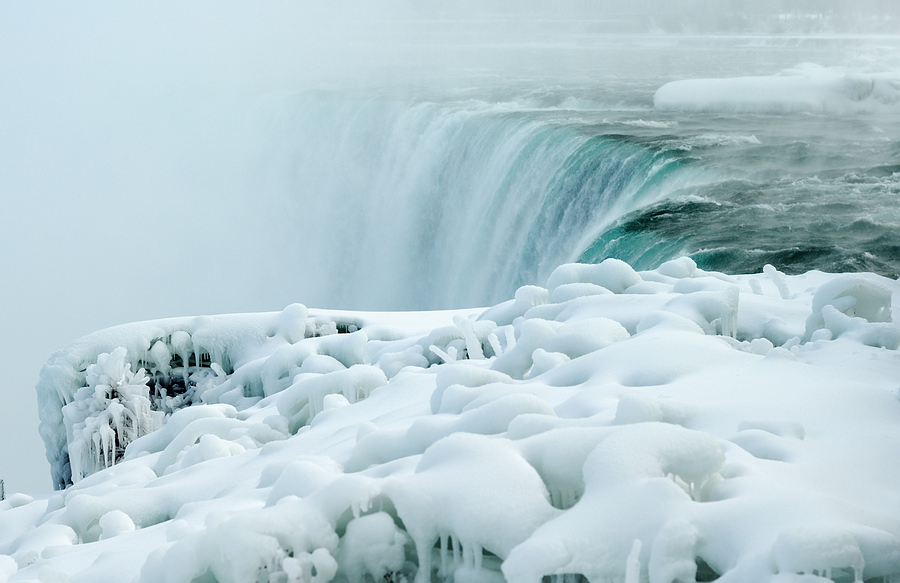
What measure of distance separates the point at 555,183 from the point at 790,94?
6952mm

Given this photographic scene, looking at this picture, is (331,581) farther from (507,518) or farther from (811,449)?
(811,449)

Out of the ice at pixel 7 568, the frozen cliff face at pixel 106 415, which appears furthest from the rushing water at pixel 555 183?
the ice at pixel 7 568

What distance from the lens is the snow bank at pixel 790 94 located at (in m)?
15.5

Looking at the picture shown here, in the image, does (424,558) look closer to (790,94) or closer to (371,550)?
(371,550)

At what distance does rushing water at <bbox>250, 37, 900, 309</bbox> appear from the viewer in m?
9.96

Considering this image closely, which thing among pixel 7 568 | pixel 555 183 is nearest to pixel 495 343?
pixel 7 568

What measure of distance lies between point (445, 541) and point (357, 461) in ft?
2.51

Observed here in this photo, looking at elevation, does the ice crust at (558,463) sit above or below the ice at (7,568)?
above

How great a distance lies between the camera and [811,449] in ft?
9.13

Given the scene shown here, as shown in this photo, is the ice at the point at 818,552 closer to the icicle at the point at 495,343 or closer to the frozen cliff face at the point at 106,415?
the icicle at the point at 495,343

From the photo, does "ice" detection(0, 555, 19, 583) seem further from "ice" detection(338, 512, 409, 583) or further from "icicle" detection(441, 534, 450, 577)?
"icicle" detection(441, 534, 450, 577)

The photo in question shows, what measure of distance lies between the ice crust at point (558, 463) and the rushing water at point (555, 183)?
14.0ft

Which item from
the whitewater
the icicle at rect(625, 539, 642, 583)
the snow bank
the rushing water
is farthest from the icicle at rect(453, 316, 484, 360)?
the snow bank

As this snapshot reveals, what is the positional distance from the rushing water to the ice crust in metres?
4.25
